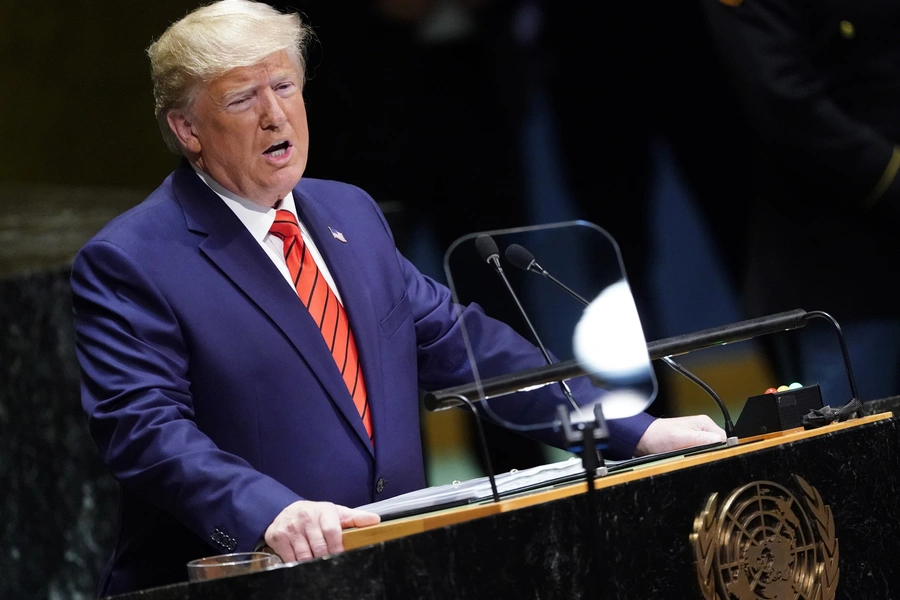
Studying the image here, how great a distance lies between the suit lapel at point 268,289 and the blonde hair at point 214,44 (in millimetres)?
257

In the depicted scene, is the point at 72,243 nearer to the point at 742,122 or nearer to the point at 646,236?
the point at 646,236

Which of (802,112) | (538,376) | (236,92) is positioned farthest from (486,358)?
(802,112)

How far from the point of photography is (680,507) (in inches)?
61.9

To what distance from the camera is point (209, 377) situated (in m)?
2.05

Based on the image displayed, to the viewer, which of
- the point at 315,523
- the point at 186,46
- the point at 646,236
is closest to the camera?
the point at 315,523

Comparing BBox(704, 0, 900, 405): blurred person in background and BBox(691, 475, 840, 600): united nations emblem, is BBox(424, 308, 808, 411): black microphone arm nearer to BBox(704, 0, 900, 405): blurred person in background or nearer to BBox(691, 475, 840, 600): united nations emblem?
BBox(691, 475, 840, 600): united nations emblem

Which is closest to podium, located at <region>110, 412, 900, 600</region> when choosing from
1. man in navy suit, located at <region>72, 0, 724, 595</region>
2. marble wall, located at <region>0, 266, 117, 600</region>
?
man in navy suit, located at <region>72, 0, 724, 595</region>

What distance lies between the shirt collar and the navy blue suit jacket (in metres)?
0.03

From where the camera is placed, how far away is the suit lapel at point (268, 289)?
6.90 ft

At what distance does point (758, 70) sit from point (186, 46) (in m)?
1.90

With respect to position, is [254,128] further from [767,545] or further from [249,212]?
[767,545]

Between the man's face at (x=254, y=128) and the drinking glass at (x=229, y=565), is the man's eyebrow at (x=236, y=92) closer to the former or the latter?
the man's face at (x=254, y=128)

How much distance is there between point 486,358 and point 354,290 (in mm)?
631

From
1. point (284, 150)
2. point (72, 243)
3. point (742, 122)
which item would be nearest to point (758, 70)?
point (742, 122)
